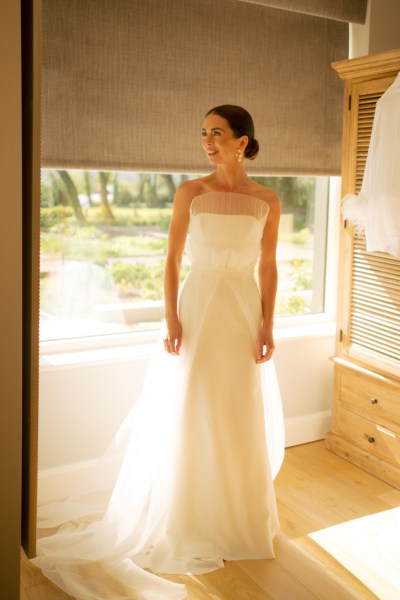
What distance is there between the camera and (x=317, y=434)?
3.60 m

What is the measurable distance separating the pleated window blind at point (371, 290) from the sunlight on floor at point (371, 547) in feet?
2.48

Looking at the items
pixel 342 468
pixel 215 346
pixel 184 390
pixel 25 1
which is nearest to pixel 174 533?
pixel 184 390

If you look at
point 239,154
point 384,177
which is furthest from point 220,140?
point 384,177

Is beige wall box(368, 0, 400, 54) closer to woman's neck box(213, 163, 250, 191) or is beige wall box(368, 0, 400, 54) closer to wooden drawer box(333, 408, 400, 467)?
woman's neck box(213, 163, 250, 191)

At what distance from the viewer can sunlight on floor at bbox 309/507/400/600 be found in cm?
227

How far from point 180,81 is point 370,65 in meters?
0.85

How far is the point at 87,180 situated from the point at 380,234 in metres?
1.33

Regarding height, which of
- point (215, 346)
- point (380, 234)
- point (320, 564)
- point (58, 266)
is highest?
point (380, 234)

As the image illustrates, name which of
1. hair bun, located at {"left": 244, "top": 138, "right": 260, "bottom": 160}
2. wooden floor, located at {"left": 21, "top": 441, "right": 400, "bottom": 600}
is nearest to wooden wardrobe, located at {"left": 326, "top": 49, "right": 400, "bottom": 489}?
wooden floor, located at {"left": 21, "top": 441, "right": 400, "bottom": 600}

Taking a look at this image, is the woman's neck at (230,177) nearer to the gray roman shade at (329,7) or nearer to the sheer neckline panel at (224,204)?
the sheer neckline panel at (224,204)

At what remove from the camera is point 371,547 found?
8.20 ft

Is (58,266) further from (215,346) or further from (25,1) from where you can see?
(25,1)

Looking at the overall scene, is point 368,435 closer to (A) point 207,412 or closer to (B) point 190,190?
(A) point 207,412

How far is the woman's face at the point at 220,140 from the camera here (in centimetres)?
233
